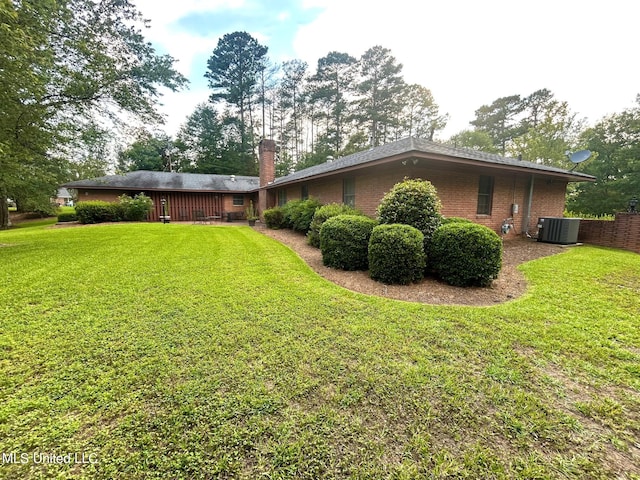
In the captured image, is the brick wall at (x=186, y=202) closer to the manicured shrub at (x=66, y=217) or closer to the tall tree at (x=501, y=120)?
the manicured shrub at (x=66, y=217)

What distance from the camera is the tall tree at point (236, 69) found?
29.0 metres

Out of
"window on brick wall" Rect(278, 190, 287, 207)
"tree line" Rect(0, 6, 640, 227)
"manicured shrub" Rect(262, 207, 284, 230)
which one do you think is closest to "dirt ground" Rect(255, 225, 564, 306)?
"manicured shrub" Rect(262, 207, 284, 230)

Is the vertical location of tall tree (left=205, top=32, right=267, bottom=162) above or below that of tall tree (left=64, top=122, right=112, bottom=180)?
above

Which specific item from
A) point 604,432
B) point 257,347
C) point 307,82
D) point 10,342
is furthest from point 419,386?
point 307,82

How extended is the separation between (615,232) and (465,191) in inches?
208

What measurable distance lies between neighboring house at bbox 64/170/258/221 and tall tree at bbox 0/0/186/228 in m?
8.28

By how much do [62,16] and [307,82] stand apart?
80.7 ft

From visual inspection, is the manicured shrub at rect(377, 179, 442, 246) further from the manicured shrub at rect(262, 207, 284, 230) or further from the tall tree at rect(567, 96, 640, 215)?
the tall tree at rect(567, 96, 640, 215)

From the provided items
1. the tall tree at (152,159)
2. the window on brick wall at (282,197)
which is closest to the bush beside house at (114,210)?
the window on brick wall at (282,197)

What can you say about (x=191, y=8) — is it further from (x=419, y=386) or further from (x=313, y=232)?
(x=419, y=386)

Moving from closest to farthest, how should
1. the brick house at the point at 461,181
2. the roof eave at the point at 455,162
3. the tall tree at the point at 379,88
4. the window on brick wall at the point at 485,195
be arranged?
1. the roof eave at the point at 455,162
2. the brick house at the point at 461,181
3. the window on brick wall at the point at 485,195
4. the tall tree at the point at 379,88

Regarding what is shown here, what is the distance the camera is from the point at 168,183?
2039 centimetres

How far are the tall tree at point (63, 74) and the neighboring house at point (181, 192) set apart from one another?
27.2 feet

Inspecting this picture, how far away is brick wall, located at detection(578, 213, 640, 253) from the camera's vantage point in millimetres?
8209
